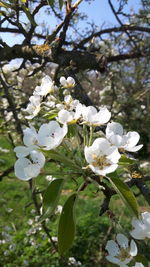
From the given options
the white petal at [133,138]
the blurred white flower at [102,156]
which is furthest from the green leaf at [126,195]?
the white petal at [133,138]

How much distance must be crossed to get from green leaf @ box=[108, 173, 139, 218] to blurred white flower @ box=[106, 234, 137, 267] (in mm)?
124

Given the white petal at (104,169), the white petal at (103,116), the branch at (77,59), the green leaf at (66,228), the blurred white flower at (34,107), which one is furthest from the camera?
the branch at (77,59)

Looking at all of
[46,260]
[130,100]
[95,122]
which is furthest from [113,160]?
[130,100]

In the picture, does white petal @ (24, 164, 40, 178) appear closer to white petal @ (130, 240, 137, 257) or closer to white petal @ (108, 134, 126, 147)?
white petal @ (108, 134, 126, 147)

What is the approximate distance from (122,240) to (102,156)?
264 mm

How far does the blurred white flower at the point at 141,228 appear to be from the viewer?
0.94 m

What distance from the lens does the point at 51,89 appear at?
1293mm

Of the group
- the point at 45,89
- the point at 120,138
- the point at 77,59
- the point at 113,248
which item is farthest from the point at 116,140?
the point at 77,59

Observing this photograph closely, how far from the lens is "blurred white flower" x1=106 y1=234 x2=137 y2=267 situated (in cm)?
96

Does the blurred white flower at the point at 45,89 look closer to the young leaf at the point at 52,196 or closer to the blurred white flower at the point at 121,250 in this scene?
the young leaf at the point at 52,196

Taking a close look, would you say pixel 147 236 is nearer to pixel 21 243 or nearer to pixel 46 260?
pixel 46 260

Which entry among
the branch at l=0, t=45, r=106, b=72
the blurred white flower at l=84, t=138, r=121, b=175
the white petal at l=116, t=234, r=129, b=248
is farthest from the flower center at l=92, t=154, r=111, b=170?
the branch at l=0, t=45, r=106, b=72

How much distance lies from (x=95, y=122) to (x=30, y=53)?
1.16 metres

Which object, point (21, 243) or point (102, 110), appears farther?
point (21, 243)
